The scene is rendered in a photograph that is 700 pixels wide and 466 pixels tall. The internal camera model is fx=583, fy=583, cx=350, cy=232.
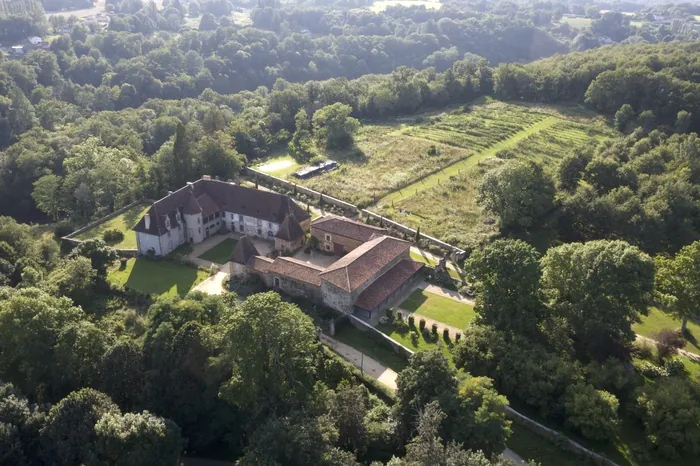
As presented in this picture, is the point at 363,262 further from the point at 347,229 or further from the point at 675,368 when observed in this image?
the point at 675,368

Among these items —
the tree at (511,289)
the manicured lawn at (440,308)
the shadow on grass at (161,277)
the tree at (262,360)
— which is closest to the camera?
the tree at (262,360)

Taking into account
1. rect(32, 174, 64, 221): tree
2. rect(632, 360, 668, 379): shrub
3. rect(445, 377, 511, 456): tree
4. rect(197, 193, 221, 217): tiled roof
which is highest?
rect(445, 377, 511, 456): tree

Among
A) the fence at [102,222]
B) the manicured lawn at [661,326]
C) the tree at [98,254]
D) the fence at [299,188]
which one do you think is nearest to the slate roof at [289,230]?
the fence at [299,188]

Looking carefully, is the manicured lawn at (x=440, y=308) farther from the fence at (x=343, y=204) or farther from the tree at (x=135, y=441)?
the tree at (x=135, y=441)

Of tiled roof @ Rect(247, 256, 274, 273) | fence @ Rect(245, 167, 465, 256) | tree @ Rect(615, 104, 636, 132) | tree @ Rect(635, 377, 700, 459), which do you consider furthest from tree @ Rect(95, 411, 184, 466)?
tree @ Rect(615, 104, 636, 132)

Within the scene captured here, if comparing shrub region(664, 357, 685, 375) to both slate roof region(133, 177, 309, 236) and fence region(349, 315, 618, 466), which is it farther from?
slate roof region(133, 177, 309, 236)

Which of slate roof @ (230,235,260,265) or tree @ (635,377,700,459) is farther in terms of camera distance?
slate roof @ (230,235,260,265)

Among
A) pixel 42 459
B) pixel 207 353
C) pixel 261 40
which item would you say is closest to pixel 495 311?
pixel 207 353

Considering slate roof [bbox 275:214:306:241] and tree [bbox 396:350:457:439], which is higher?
tree [bbox 396:350:457:439]
